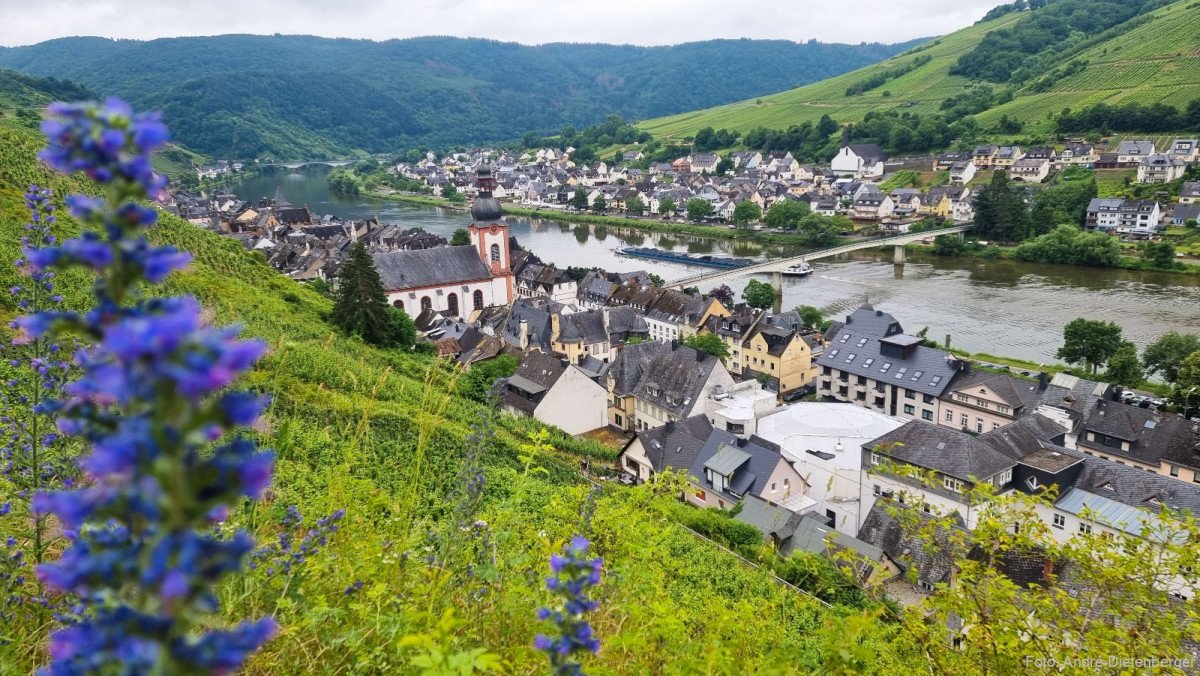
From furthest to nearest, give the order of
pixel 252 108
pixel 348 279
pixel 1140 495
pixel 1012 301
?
1. pixel 252 108
2. pixel 1012 301
3. pixel 348 279
4. pixel 1140 495

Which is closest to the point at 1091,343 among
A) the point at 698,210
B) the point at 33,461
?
the point at 33,461

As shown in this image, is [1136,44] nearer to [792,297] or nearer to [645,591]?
[792,297]

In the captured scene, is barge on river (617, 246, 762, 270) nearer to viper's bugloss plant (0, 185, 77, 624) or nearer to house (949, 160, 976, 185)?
house (949, 160, 976, 185)

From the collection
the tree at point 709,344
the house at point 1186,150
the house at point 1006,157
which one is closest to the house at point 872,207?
the house at point 1006,157

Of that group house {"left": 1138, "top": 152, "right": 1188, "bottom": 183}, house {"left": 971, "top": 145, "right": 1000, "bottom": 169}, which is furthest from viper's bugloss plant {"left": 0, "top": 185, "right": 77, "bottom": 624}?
house {"left": 971, "top": 145, "right": 1000, "bottom": 169}

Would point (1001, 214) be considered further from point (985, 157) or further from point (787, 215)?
point (985, 157)

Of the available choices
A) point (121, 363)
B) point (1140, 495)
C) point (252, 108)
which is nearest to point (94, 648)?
point (121, 363)
